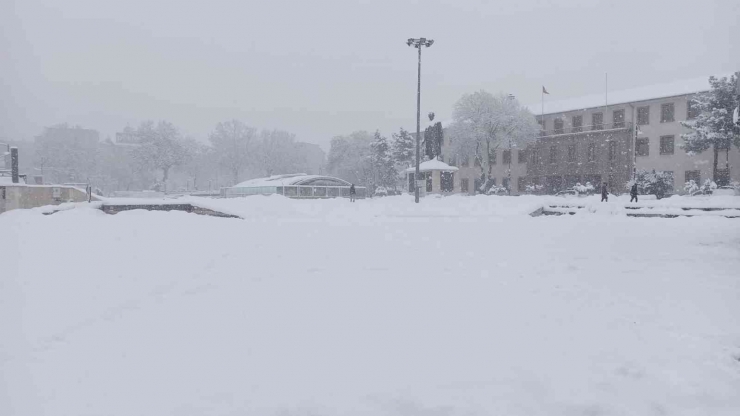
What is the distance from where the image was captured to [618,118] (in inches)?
1735

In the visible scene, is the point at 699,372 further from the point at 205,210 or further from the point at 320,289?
the point at 205,210

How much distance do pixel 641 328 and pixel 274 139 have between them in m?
77.9

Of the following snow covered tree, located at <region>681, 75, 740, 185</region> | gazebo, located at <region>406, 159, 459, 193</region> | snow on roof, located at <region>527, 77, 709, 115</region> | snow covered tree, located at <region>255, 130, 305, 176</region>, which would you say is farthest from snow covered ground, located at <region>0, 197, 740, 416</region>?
snow covered tree, located at <region>255, 130, 305, 176</region>

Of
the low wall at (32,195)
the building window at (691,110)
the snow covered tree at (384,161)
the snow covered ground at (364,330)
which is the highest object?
the building window at (691,110)

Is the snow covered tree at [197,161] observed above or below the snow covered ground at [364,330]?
above

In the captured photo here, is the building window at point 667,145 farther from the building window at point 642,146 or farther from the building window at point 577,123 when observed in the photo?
the building window at point 577,123

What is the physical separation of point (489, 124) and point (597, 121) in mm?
11912

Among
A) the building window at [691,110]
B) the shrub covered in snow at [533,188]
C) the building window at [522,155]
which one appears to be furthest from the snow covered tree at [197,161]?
the building window at [691,110]

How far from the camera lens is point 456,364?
369cm

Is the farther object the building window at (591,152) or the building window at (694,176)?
the building window at (591,152)

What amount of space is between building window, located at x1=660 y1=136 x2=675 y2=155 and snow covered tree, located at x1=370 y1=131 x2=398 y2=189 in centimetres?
2826

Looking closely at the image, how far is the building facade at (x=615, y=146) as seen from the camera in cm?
A: 3947

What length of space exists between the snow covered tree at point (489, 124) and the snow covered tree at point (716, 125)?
13460 mm

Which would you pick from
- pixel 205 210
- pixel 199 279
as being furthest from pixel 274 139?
pixel 199 279
